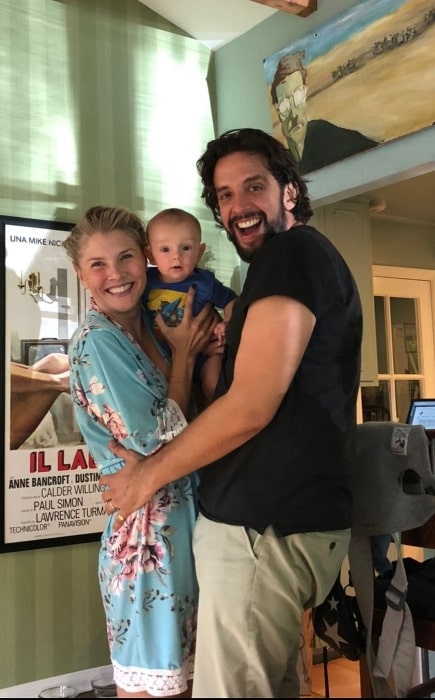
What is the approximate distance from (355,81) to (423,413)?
4.84ft

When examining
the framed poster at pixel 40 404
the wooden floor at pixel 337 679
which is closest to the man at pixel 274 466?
the framed poster at pixel 40 404

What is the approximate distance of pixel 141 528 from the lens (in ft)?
4.42

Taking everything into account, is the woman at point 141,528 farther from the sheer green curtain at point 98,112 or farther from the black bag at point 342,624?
the sheer green curtain at point 98,112

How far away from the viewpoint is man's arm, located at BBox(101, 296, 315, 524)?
1.13 metres

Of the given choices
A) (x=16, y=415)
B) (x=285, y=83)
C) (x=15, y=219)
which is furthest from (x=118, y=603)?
(x=285, y=83)

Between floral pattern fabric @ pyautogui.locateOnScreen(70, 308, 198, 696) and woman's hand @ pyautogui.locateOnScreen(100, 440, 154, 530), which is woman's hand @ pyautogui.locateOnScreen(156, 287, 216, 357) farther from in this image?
woman's hand @ pyautogui.locateOnScreen(100, 440, 154, 530)

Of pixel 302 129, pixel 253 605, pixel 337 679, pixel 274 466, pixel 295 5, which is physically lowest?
pixel 337 679

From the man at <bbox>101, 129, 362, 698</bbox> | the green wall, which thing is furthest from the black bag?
the green wall

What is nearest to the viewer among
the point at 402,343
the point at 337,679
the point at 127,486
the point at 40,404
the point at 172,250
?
the point at 127,486

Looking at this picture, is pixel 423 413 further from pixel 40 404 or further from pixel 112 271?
pixel 112 271

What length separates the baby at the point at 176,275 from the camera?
161 centimetres

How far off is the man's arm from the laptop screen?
214cm

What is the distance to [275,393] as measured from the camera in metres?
1.14

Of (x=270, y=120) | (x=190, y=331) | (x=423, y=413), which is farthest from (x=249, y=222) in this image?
(x=423, y=413)
